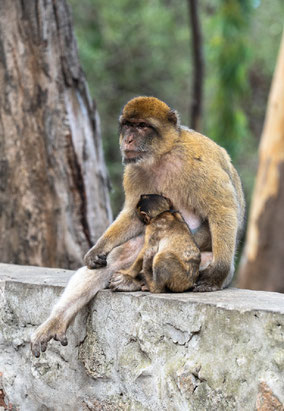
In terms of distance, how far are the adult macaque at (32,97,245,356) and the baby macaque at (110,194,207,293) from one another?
0.41 feet

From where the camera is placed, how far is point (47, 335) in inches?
131

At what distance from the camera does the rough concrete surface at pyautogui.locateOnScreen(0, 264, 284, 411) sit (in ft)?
8.95

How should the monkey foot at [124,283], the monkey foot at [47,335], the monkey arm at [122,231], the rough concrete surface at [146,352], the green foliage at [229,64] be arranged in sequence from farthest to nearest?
1. the green foliage at [229,64]
2. the monkey arm at [122,231]
3. the monkey foot at [124,283]
4. the monkey foot at [47,335]
5. the rough concrete surface at [146,352]

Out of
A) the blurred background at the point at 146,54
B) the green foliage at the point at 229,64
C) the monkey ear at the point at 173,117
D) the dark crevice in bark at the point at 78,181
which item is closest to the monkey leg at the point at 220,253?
the monkey ear at the point at 173,117

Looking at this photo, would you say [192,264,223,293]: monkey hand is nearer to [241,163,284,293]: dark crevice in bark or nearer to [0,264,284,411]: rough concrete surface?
[0,264,284,411]: rough concrete surface

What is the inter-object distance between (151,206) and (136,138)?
40 centimetres

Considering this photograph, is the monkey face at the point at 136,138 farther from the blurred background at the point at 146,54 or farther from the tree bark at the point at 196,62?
the blurred background at the point at 146,54

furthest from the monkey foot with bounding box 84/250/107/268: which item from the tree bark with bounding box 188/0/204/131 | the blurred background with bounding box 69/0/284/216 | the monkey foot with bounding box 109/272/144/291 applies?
the blurred background with bounding box 69/0/284/216

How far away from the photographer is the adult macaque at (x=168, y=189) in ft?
11.8

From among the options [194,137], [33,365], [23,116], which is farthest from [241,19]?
[33,365]

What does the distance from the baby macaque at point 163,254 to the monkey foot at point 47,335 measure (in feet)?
1.17

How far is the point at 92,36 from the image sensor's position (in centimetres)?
1777

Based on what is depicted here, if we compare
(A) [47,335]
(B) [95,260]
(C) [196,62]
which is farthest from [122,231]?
(C) [196,62]

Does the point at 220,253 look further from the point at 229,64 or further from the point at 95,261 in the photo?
the point at 229,64
